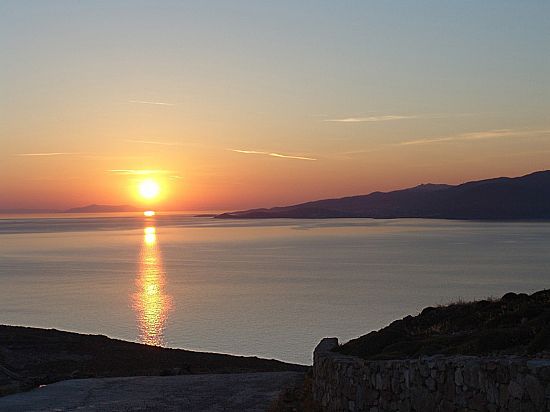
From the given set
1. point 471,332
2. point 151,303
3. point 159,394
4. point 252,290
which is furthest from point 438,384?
point 252,290

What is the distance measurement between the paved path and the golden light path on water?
2331 centimetres

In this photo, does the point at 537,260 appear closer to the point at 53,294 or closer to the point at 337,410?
the point at 53,294

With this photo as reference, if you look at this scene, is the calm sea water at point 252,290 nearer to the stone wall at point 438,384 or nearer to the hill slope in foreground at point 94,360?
the hill slope in foreground at point 94,360

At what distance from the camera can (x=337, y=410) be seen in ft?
36.0

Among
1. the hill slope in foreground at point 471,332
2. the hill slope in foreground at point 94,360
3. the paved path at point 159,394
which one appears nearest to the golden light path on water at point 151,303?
the hill slope in foreground at point 94,360

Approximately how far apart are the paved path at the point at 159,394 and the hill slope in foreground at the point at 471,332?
245 cm

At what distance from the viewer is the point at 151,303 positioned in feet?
195

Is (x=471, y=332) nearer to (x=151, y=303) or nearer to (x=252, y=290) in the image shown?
(x=151, y=303)

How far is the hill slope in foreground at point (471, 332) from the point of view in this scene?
1057 centimetres

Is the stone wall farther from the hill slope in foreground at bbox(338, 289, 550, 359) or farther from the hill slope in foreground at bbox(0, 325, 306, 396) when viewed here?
the hill slope in foreground at bbox(0, 325, 306, 396)

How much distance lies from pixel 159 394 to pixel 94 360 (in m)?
12.7

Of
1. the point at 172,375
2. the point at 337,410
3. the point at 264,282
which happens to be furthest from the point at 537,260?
the point at 337,410

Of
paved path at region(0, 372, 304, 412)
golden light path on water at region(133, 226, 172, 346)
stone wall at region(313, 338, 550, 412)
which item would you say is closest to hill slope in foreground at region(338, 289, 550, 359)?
stone wall at region(313, 338, 550, 412)

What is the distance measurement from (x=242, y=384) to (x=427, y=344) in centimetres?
595
